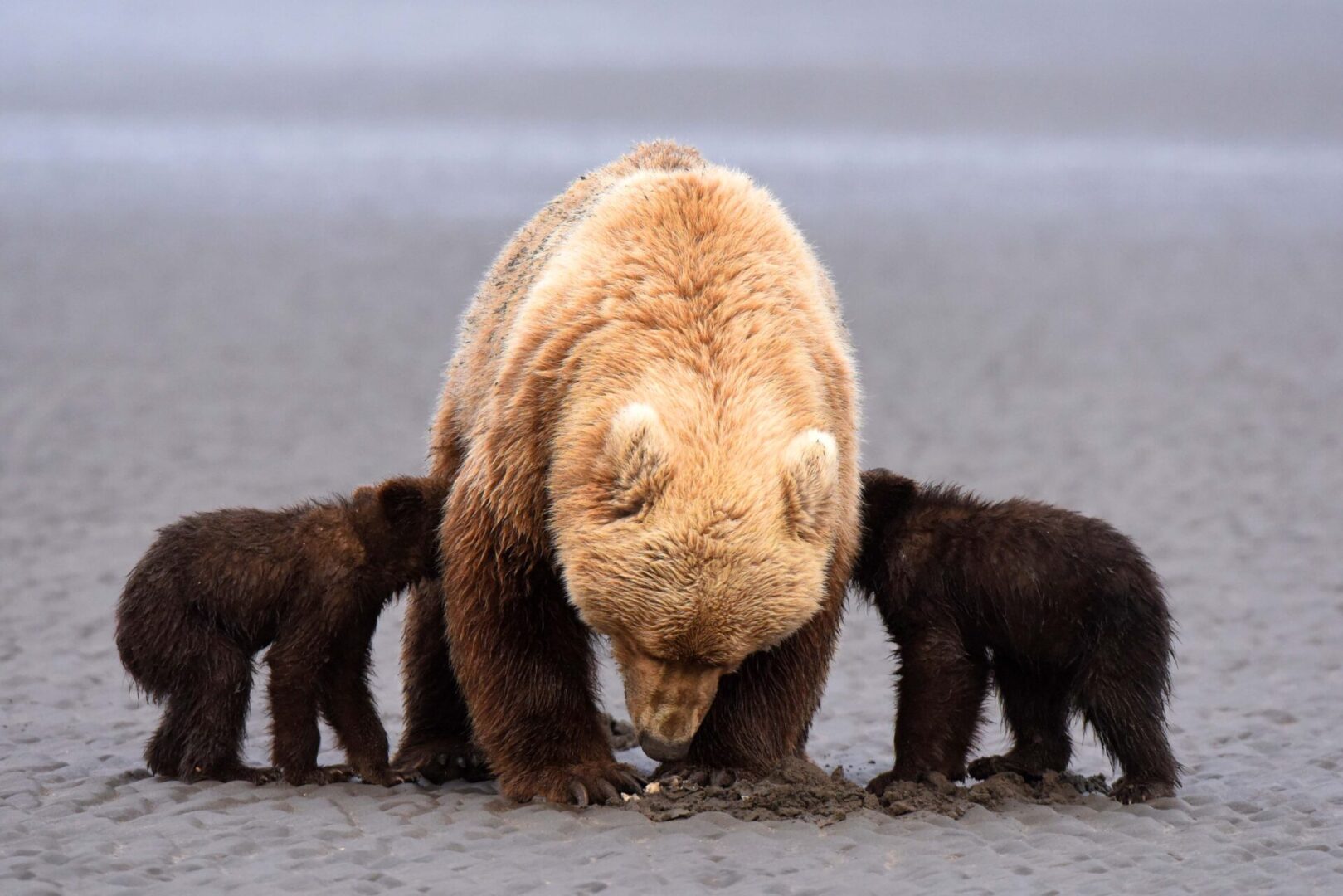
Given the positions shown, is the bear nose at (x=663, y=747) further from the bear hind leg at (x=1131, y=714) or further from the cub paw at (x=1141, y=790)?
the cub paw at (x=1141, y=790)

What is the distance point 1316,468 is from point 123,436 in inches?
610

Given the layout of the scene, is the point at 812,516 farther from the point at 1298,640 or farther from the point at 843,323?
the point at 1298,640

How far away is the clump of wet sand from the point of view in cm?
1075

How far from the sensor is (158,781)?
37.5 feet

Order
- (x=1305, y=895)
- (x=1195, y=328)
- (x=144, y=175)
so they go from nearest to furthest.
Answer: (x=1305, y=895) < (x=1195, y=328) < (x=144, y=175)

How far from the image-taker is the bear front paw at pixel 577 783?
35.9ft

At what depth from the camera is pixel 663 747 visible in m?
10.2

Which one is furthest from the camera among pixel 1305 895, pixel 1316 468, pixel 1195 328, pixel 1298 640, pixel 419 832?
pixel 1195 328

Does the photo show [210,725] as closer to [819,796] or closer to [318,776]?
[318,776]

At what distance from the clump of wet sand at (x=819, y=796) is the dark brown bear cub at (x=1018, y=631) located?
0.89 feet

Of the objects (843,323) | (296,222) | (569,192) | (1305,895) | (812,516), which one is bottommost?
(1305,895)

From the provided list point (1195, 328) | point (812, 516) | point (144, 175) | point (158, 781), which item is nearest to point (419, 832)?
point (158, 781)

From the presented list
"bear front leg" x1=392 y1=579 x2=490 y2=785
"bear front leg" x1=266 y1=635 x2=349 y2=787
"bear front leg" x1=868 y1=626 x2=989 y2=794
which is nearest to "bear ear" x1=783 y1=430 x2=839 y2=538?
"bear front leg" x1=868 y1=626 x2=989 y2=794

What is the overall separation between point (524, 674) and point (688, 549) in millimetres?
1971
